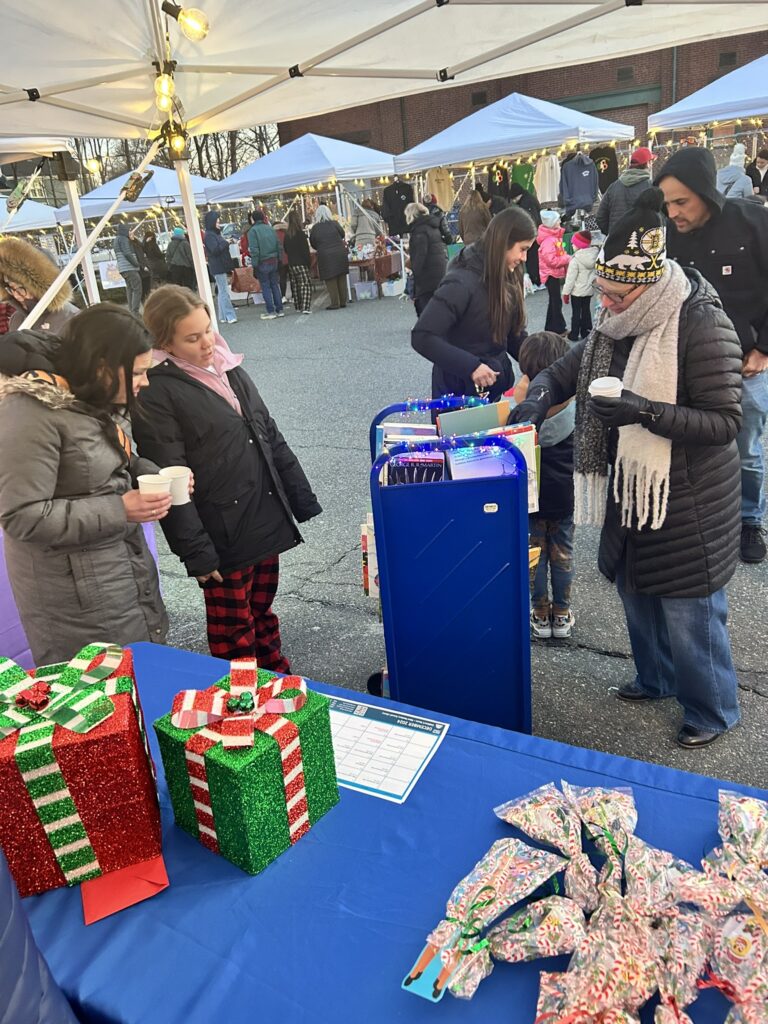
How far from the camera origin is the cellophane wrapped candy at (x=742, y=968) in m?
0.89

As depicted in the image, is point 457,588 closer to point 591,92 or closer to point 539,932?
point 539,932

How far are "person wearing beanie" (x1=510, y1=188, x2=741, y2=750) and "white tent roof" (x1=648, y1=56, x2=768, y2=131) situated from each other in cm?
892

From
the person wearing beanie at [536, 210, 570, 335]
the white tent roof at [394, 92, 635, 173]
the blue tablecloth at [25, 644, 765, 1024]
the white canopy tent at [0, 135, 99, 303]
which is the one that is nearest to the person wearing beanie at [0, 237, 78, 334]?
the white canopy tent at [0, 135, 99, 303]

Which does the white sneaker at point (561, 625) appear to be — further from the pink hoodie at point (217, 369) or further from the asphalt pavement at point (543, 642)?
the pink hoodie at point (217, 369)

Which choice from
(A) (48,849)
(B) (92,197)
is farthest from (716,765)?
(B) (92,197)

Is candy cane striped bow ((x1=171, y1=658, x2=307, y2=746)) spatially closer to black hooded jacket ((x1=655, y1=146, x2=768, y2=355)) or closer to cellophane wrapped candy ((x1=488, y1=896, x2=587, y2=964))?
cellophane wrapped candy ((x1=488, y1=896, x2=587, y2=964))

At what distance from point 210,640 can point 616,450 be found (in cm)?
171

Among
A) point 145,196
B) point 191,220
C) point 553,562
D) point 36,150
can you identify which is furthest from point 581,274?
point 145,196

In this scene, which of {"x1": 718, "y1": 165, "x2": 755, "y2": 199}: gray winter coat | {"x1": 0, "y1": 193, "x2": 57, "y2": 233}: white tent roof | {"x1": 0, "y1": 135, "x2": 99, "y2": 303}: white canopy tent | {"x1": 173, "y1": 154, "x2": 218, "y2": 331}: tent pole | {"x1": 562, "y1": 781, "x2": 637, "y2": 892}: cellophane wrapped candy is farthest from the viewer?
{"x1": 0, "y1": 193, "x2": 57, "y2": 233}: white tent roof

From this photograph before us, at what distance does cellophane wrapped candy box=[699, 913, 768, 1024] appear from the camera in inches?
35.2

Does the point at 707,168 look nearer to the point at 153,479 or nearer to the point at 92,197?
the point at 153,479

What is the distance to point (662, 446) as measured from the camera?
215 centimetres

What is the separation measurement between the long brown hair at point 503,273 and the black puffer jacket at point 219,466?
50.4 inches

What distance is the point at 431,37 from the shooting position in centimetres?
344
